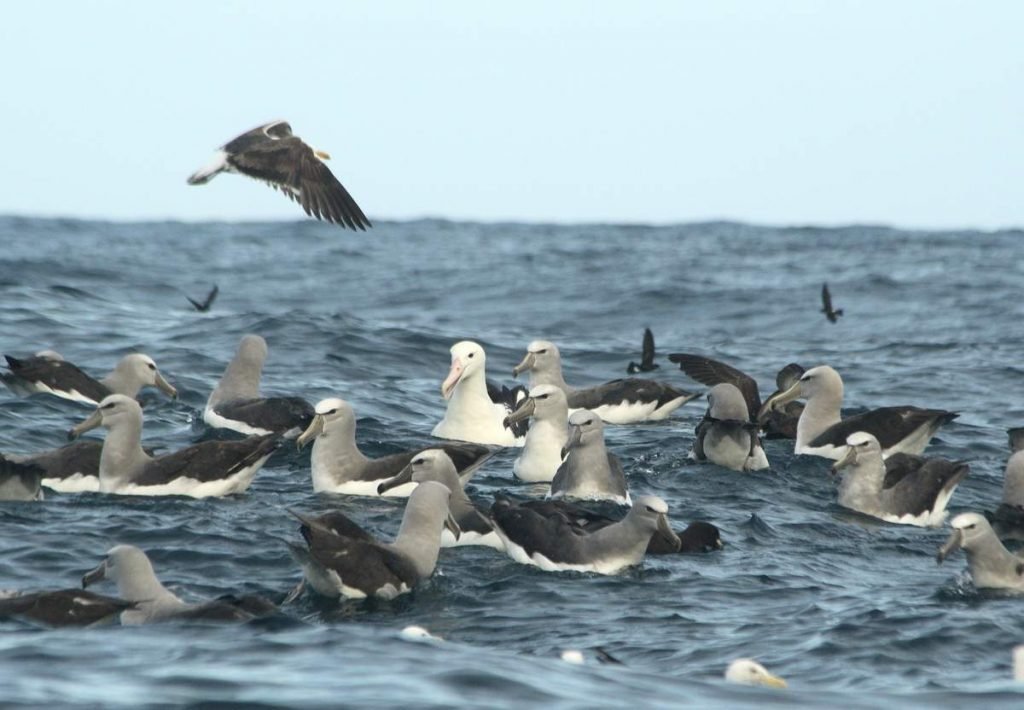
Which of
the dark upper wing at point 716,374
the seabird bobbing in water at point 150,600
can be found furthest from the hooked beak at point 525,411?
the seabird bobbing in water at point 150,600

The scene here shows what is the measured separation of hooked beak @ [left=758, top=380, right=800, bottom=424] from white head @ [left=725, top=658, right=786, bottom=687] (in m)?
8.88

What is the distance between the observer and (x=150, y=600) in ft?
33.9

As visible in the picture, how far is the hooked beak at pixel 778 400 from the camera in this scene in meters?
18.0

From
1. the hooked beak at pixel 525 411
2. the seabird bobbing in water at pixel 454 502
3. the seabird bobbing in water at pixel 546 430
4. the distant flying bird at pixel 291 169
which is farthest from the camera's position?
the distant flying bird at pixel 291 169

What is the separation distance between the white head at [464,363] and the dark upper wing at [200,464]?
3.37 m

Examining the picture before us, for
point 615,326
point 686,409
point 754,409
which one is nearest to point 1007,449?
point 754,409

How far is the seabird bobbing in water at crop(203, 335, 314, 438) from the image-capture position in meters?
16.3

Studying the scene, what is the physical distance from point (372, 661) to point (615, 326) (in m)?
22.9

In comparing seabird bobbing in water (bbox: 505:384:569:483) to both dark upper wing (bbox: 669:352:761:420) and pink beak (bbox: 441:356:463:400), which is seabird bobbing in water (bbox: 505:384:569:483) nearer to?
pink beak (bbox: 441:356:463:400)

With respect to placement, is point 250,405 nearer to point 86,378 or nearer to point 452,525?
point 86,378

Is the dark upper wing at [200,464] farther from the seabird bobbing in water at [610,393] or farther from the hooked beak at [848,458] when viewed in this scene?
the seabird bobbing in water at [610,393]

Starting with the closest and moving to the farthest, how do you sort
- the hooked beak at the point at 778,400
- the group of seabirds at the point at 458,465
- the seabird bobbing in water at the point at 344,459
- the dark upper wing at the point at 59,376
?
1. the group of seabirds at the point at 458,465
2. the seabird bobbing in water at the point at 344,459
3. the dark upper wing at the point at 59,376
4. the hooked beak at the point at 778,400

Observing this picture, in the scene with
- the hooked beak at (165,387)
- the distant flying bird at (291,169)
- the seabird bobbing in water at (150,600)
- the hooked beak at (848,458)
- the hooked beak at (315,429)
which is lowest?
the seabird bobbing in water at (150,600)

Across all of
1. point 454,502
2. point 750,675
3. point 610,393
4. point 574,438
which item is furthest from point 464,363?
point 750,675
